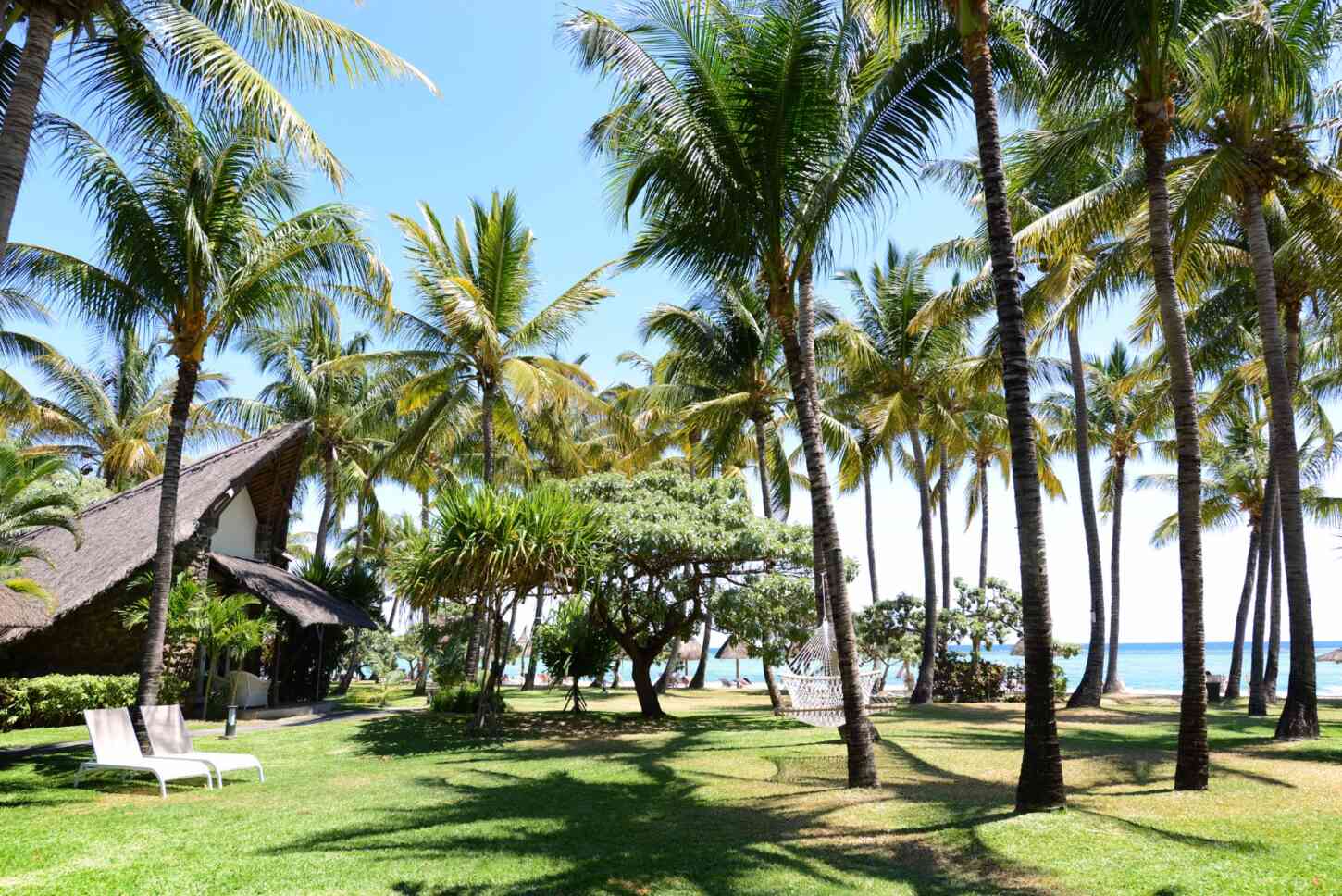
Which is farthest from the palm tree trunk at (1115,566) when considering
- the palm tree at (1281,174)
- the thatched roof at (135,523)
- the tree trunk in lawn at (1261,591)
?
the thatched roof at (135,523)

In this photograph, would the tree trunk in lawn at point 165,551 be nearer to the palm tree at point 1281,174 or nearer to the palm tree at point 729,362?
the palm tree at point 729,362

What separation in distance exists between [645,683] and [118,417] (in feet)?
62.7

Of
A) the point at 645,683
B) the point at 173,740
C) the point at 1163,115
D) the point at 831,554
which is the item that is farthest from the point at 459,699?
the point at 1163,115

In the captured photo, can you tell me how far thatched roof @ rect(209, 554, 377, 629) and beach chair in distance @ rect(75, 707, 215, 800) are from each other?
8.03m

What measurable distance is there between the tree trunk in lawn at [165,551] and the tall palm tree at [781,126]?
606cm

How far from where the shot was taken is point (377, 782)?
30.9ft

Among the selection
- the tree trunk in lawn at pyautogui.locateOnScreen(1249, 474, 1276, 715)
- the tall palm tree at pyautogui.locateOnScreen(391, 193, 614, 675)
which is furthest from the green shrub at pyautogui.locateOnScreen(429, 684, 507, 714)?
the tree trunk in lawn at pyautogui.locateOnScreen(1249, 474, 1276, 715)

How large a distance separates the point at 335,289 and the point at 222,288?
4.84 m

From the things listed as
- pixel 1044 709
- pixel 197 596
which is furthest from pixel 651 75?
pixel 197 596

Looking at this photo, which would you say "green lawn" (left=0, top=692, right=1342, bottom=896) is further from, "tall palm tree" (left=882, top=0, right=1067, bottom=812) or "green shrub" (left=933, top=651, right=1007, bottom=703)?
"green shrub" (left=933, top=651, right=1007, bottom=703)

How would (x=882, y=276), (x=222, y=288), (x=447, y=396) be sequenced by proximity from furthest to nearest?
(x=882, y=276) → (x=447, y=396) → (x=222, y=288)

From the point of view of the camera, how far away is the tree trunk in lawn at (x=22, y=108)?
658cm

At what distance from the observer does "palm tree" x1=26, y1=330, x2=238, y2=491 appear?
23531 millimetres

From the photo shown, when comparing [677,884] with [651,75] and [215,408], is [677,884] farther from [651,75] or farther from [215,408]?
[215,408]
